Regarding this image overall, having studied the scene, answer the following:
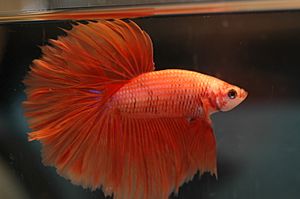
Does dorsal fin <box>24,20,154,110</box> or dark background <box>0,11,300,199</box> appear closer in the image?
dorsal fin <box>24,20,154,110</box>

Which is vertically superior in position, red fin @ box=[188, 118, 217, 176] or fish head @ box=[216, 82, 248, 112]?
fish head @ box=[216, 82, 248, 112]

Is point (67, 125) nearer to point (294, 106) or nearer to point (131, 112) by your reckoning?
point (131, 112)

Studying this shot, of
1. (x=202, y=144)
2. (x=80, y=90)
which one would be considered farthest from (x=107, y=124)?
(x=202, y=144)

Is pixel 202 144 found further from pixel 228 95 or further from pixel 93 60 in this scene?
pixel 93 60

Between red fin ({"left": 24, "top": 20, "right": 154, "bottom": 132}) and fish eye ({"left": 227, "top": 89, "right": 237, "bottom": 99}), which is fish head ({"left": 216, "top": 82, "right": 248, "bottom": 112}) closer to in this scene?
fish eye ({"left": 227, "top": 89, "right": 237, "bottom": 99})

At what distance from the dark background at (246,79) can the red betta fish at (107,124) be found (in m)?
0.31

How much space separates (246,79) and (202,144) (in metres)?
0.45

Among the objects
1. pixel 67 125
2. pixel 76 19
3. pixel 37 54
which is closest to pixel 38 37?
pixel 37 54

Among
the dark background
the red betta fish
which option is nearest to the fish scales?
the red betta fish

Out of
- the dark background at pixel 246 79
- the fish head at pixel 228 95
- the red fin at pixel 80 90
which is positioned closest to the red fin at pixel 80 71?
the red fin at pixel 80 90

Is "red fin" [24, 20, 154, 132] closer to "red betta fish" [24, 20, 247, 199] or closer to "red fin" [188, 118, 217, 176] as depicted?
"red betta fish" [24, 20, 247, 199]

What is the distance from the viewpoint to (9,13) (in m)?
1.40

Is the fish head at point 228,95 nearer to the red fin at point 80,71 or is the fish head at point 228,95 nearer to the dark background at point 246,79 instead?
the red fin at point 80,71

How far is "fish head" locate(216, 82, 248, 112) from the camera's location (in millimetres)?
1037
